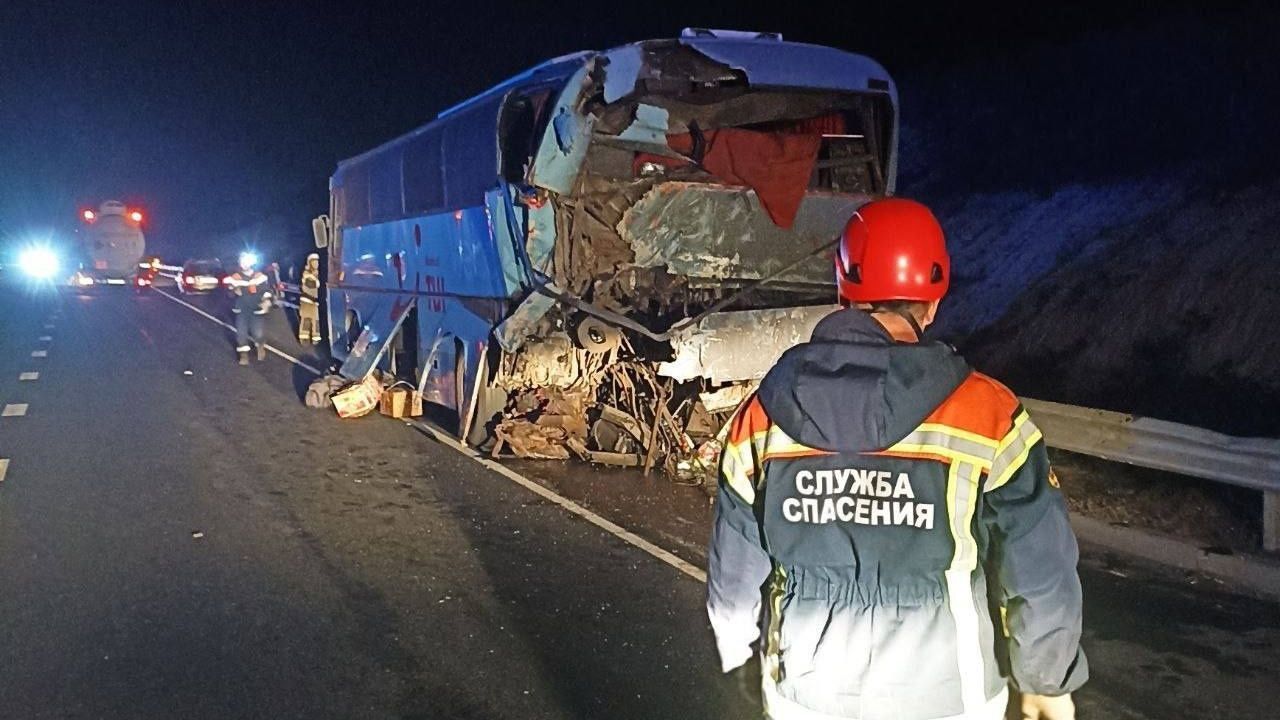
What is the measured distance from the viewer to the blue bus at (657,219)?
29.6ft

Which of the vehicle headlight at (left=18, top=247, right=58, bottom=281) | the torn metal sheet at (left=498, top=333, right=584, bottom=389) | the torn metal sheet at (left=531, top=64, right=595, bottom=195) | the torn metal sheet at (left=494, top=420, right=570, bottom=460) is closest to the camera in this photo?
the torn metal sheet at (left=531, top=64, right=595, bottom=195)

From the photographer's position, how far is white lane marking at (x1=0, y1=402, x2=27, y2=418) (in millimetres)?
12852

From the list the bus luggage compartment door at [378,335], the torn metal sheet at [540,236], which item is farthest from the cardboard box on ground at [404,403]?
the torn metal sheet at [540,236]

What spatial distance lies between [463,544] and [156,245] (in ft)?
187

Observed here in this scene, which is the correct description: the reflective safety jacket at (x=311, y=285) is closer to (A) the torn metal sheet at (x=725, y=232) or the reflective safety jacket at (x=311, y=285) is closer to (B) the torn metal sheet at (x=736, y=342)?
(A) the torn metal sheet at (x=725, y=232)

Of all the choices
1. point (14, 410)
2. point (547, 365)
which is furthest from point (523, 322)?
A: point (14, 410)

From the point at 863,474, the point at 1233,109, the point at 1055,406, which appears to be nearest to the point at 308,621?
the point at 863,474

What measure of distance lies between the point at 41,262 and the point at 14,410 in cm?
4476

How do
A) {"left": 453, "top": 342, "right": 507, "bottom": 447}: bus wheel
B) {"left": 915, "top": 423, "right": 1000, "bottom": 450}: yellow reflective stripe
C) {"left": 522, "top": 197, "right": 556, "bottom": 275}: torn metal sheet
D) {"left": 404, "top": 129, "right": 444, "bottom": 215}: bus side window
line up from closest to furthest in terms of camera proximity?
{"left": 915, "top": 423, "right": 1000, "bottom": 450}: yellow reflective stripe, {"left": 522, "top": 197, "right": 556, "bottom": 275}: torn metal sheet, {"left": 453, "top": 342, "right": 507, "bottom": 447}: bus wheel, {"left": 404, "top": 129, "right": 444, "bottom": 215}: bus side window

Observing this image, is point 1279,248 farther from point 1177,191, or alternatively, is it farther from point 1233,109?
point 1233,109

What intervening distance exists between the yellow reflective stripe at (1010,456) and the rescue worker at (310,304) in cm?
1998

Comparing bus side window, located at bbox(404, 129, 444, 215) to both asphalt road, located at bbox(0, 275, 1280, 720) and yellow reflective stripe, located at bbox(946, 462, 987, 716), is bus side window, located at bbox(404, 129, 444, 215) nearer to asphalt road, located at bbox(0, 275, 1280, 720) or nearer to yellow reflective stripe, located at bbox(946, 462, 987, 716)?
asphalt road, located at bbox(0, 275, 1280, 720)

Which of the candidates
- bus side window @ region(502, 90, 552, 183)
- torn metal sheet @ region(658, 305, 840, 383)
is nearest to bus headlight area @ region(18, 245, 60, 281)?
bus side window @ region(502, 90, 552, 183)

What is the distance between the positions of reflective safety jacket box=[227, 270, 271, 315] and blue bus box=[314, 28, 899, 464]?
7.89 metres
